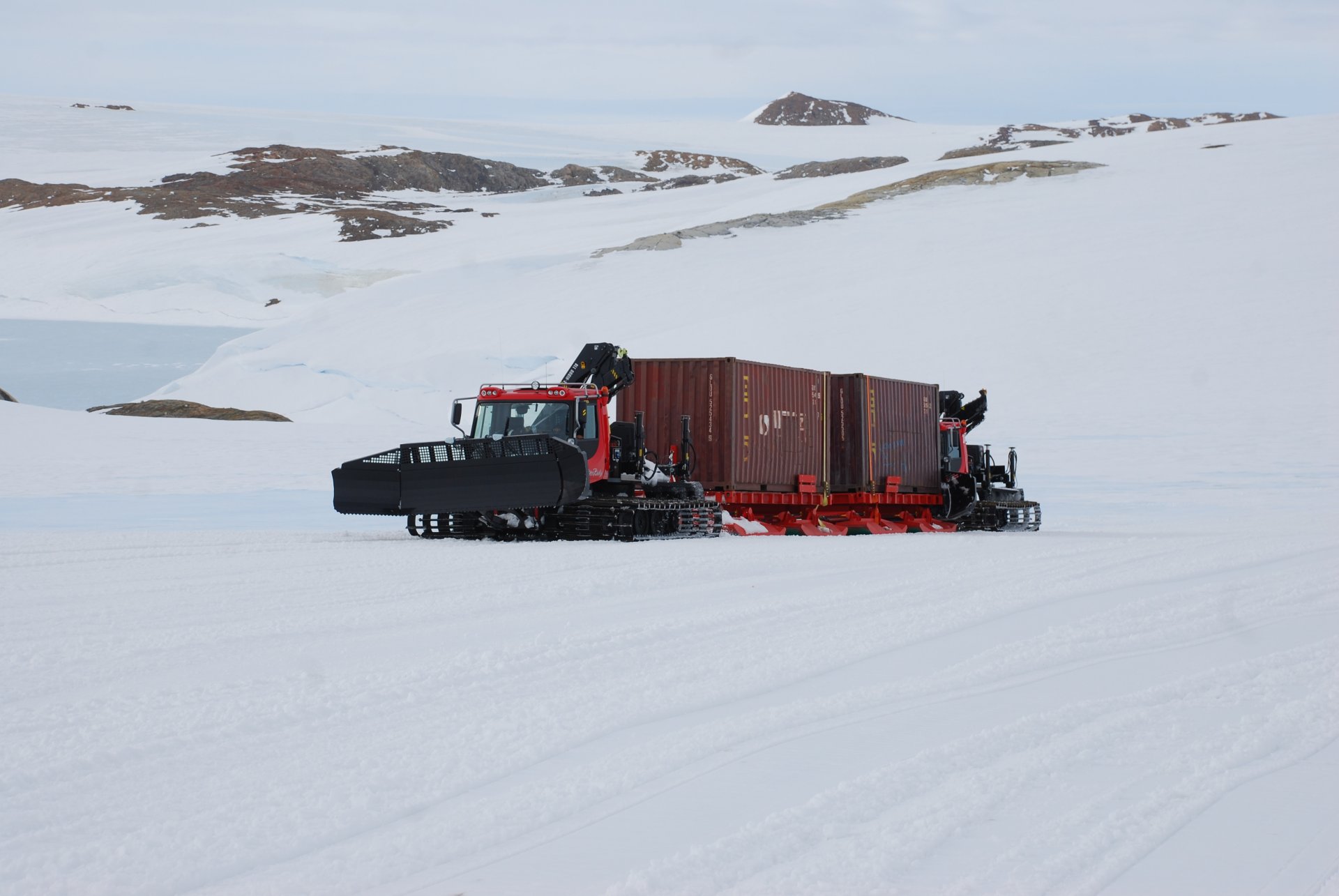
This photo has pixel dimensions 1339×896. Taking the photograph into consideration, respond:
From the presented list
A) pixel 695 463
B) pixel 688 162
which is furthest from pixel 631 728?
pixel 688 162

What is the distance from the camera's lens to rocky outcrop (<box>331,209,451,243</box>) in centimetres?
7581

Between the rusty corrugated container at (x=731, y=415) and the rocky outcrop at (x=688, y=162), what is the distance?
96.1 meters

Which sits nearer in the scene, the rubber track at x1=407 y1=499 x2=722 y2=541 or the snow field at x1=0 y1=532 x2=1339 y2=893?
the snow field at x1=0 y1=532 x2=1339 y2=893

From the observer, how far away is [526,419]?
19.2 m

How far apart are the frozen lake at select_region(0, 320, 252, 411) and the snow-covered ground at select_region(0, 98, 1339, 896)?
7451 millimetres

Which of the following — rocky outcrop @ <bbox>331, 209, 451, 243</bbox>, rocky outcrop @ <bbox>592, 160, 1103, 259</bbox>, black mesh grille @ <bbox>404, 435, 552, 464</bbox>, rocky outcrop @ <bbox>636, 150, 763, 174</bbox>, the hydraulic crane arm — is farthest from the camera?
rocky outcrop @ <bbox>636, 150, 763, 174</bbox>

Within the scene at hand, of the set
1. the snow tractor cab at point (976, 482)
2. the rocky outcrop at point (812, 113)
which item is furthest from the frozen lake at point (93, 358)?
the rocky outcrop at point (812, 113)

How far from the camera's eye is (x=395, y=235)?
77812mm

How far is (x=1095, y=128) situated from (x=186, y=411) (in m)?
104

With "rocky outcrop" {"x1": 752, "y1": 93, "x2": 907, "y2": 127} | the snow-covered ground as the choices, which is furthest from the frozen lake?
"rocky outcrop" {"x1": 752, "y1": 93, "x2": 907, "y2": 127}

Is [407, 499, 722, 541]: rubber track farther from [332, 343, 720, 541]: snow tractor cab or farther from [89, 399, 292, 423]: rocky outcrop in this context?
[89, 399, 292, 423]: rocky outcrop

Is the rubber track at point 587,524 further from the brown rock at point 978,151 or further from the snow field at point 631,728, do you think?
the brown rock at point 978,151

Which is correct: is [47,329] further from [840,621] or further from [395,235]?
[840,621]

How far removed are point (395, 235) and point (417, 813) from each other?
74698 mm
